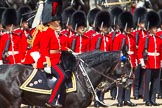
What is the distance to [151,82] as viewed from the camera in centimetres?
1331

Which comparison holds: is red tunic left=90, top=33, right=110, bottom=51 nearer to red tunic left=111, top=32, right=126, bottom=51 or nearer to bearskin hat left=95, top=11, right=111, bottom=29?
red tunic left=111, top=32, right=126, bottom=51

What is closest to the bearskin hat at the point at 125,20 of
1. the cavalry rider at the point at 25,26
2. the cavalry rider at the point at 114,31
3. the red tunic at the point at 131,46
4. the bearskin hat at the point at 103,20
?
the cavalry rider at the point at 114,31

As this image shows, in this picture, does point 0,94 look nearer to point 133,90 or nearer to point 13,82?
point 13,82

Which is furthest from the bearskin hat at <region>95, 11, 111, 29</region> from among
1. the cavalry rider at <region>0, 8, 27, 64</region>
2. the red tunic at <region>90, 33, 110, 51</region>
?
the cavalry rider at <region>0, 8, 27, 64</region>

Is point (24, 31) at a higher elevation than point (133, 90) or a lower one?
higher

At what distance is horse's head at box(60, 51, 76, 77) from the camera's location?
29.3 feet

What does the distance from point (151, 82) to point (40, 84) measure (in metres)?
4.79

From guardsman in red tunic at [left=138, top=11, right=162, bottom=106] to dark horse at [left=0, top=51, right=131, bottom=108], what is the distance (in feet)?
12.6

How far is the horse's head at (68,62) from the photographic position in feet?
29.3

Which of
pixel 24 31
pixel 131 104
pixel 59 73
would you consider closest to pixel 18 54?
pixel 24 31

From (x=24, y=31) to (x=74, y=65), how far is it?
11.7 feet

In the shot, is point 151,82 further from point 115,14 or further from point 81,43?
point 115,14

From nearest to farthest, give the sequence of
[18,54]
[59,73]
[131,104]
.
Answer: [59,73]
[18,54]
[131,104]

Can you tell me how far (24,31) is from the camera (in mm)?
12328
